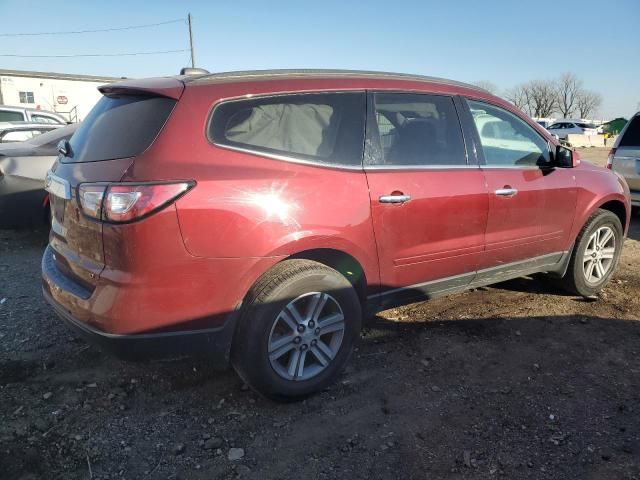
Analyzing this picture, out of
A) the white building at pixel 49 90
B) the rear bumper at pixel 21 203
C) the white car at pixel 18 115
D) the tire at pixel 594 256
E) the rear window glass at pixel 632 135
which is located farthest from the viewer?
the white building at pixel 49 90

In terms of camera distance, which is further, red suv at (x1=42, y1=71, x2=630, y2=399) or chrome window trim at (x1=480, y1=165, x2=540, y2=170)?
chrome window trim at (x1=480, y1=165, x2=540, y2=170)

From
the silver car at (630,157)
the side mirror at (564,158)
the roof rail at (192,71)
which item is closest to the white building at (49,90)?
the silver car at (630,157)

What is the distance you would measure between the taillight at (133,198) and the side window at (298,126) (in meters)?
0.37

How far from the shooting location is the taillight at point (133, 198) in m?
2.30

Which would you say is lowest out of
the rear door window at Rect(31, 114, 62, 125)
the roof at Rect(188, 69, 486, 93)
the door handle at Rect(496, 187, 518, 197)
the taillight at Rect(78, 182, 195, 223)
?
the door handle at Rect(496, 187, 518, 197)

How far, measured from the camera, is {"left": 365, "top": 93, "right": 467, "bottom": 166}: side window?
311 cm

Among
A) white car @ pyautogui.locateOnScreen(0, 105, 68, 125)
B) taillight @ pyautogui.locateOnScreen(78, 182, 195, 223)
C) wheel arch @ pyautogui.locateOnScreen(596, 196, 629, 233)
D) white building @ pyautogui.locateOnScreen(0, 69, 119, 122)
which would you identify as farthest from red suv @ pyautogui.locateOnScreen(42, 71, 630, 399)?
white building @ pyautogui.locateOnScreen(0, 69, 119, 122)

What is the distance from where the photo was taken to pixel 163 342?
247 cm

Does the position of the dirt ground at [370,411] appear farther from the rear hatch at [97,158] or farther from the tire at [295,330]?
the rear hatch at [97,158]

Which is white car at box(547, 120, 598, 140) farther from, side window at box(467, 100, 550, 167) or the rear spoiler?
the rear spoiler

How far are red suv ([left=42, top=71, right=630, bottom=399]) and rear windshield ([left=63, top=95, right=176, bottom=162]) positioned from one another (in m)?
0.01

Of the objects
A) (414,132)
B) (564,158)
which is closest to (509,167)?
(564,158)

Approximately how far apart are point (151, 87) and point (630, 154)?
7.28 m

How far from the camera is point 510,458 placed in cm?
239
